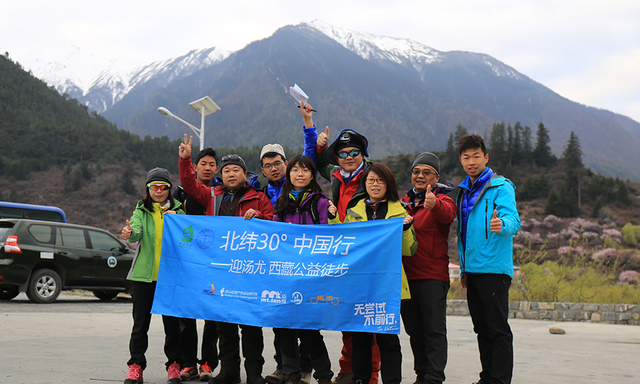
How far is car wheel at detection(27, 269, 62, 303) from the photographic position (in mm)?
11469

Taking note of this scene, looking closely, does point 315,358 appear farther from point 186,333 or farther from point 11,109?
point 11,109

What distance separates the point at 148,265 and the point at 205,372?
104 centimetres

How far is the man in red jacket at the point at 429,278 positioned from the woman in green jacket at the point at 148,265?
199cm

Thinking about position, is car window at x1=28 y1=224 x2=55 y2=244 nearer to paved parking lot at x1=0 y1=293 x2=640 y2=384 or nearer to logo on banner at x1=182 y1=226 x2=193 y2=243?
paved parking lot at x1=0 y1=293 x2=640 y2=384

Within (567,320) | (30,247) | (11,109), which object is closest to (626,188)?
(567,320)

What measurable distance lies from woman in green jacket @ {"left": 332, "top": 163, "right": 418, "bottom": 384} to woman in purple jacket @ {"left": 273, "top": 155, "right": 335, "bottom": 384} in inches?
10.0

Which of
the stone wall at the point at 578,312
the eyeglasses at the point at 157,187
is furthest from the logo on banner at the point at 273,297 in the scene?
the stone wall at the point at 578,312

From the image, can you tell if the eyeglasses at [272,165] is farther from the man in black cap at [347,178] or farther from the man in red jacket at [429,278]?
the man in red jacket at [429,278]

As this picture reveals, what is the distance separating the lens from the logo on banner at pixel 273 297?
427cm

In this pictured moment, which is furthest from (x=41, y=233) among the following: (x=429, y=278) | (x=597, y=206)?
(x=597, y=206)

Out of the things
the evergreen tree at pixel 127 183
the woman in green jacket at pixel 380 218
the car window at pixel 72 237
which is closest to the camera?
the woman in green jacket at pixel 380 218

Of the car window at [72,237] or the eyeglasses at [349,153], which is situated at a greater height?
the eyeglasses at [349,153]

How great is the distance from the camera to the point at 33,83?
87.9 m

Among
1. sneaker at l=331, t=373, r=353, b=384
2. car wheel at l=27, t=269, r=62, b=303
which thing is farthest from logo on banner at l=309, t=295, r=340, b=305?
car wheel at l=27, t=269, r=62, b=303
